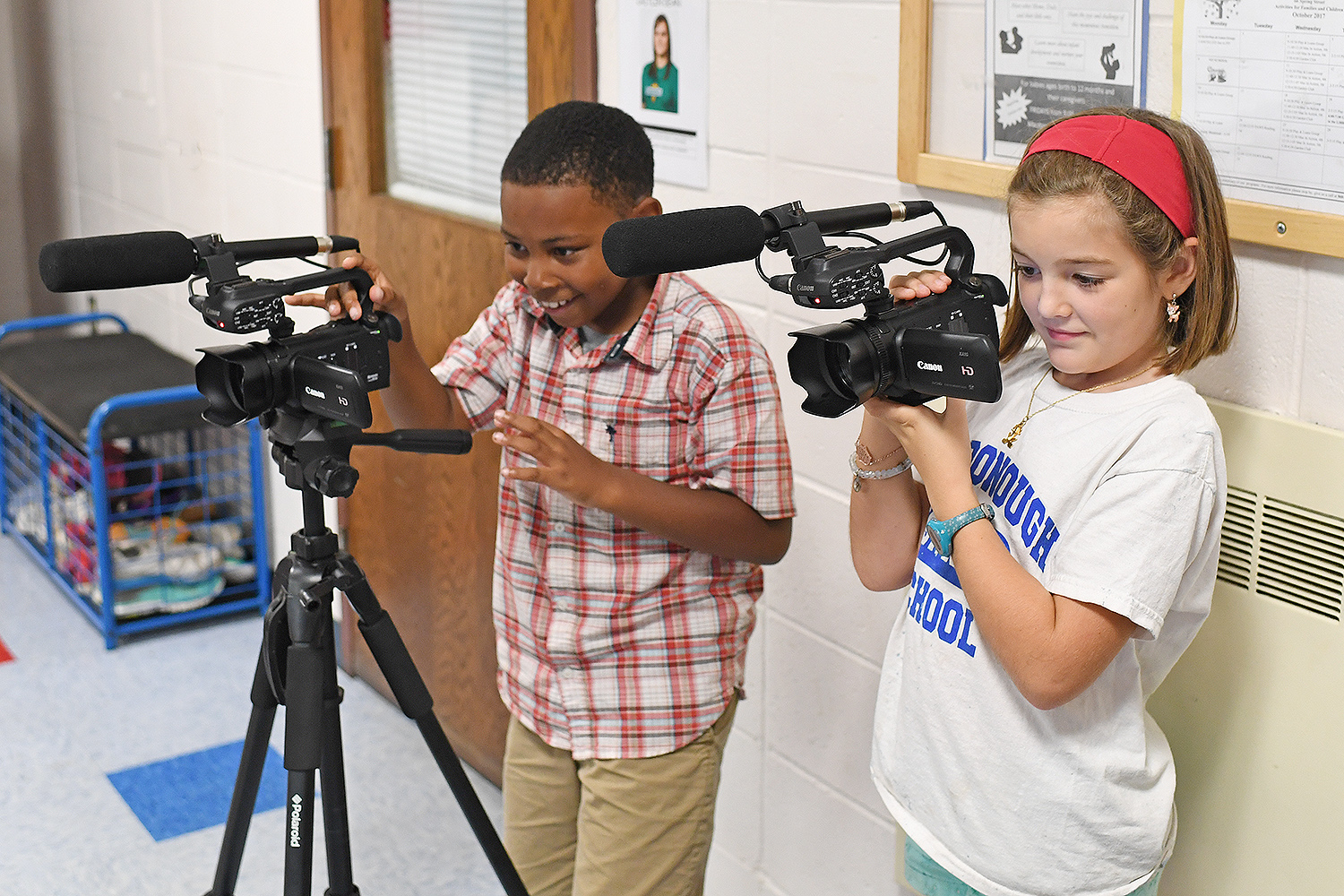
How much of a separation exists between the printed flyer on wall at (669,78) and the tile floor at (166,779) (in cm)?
107

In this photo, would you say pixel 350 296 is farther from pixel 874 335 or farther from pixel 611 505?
pixel 874 335

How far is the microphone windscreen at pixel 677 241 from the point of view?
40.2 inches

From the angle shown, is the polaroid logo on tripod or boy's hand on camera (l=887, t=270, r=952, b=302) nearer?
boy's hand on camera (l=887, t=270, r=952, b=302)

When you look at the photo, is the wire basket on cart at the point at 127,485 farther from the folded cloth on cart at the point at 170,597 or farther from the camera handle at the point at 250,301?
the camera handle at the point at 250,301

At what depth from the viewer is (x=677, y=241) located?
3.35 ft

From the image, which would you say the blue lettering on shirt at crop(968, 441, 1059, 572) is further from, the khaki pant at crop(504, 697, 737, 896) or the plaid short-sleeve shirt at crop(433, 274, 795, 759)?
the khaki pant at crop(504, 697, 737, 896)

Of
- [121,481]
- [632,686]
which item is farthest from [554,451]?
[121,481]

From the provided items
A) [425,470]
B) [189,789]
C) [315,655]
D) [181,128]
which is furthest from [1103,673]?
[181,128]

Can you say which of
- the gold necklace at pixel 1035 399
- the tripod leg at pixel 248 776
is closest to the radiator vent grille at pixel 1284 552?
the gold necklace at pixel 1035 399

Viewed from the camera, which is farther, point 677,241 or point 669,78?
point 669,78

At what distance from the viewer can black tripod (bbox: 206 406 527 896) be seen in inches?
51.8

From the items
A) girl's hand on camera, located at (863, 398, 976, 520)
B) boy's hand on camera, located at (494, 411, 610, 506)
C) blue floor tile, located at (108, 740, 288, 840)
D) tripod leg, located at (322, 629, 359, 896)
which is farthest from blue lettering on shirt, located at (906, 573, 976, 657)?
blue floor tile, located at (108, 740, 288, 840)

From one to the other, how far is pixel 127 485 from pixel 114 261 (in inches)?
109

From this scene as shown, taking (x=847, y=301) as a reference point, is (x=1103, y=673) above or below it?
below
